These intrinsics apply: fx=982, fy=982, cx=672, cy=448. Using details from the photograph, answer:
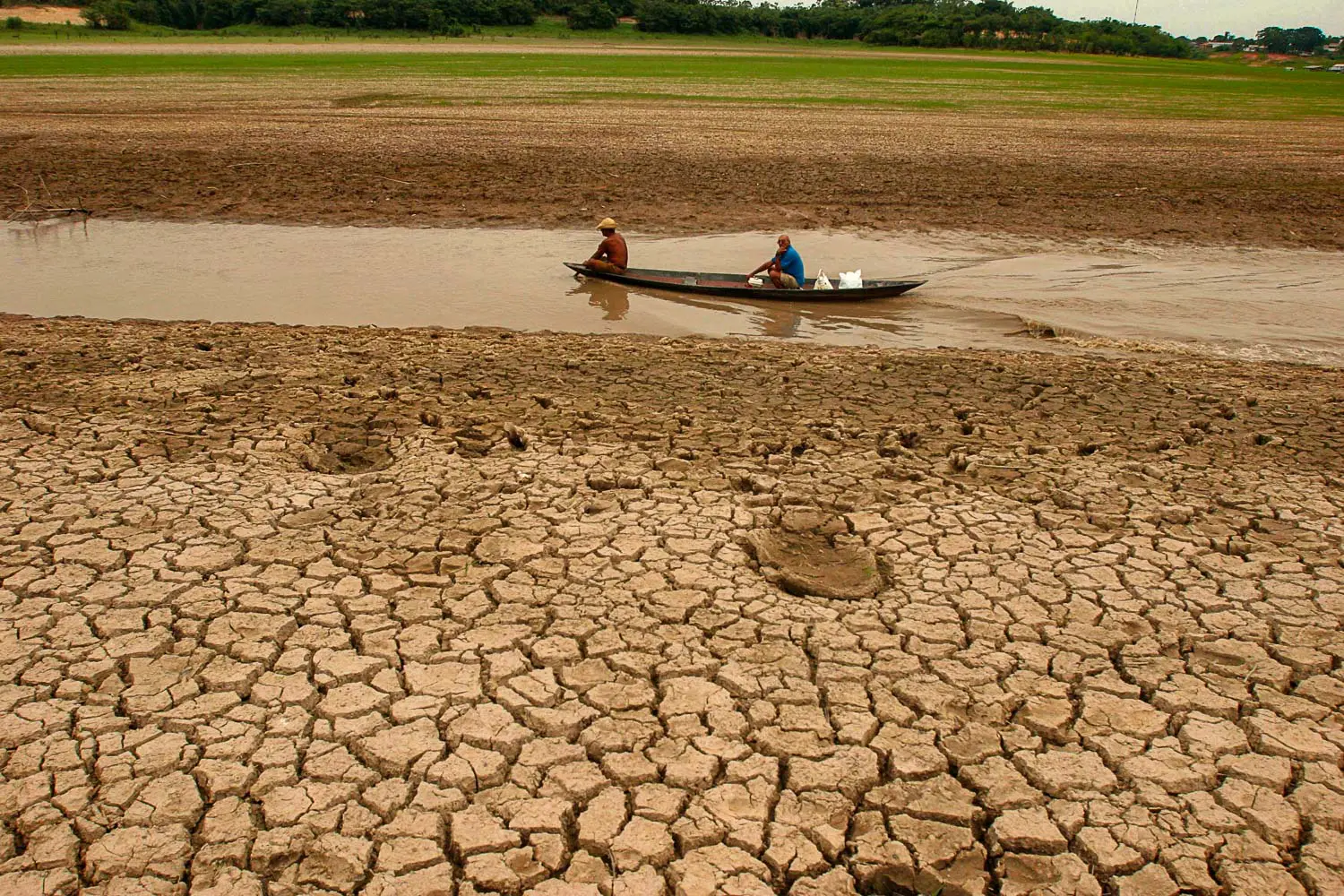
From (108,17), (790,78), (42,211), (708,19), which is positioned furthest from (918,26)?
(42,211)

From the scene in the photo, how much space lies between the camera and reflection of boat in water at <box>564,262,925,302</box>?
1193 cm

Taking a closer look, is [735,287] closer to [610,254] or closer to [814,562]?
[610,254]

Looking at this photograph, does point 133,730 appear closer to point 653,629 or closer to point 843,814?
point 653,629

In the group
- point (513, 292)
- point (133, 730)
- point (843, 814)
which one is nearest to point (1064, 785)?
point (843, 814)

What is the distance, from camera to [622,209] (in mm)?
17000

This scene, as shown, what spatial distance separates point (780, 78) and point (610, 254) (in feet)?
103

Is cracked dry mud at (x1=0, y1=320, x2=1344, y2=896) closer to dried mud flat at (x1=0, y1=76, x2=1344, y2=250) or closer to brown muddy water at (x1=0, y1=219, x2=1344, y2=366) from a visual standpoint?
brown muddy water at (x1=0, y1=219, x2=1344, y2=366)

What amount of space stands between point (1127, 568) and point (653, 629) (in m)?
2.77

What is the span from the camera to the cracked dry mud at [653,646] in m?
3.71

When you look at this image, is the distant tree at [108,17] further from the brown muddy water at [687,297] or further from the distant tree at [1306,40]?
the distant tree at [1306,40]

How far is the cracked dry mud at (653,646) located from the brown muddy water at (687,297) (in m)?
3.19

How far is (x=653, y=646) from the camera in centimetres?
482

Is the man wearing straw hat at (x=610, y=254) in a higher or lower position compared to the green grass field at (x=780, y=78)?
lower

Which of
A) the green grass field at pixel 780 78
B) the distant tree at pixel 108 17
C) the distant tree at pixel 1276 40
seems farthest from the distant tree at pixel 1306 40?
the distant tree at pixel 108 17
